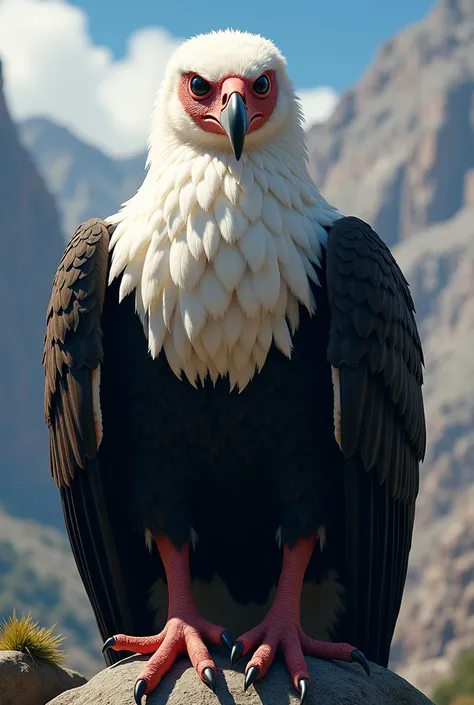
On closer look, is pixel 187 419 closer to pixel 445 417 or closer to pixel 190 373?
pixel 190 373

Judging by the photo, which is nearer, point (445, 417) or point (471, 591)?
point (471, 591)

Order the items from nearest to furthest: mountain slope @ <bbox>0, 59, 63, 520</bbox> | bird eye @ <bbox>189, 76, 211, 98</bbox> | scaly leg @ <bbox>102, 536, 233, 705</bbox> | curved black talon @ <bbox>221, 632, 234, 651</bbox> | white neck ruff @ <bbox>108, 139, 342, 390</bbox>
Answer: scaly leg @ <bbox>102, 536, 233, 705</bbox> → curved black talon @ <bbox>221, 632, 234, 651</bbox> → white neck ruff @ <bbox>108, 139, 342, 390</bbox> → bird eye @ <bbox>189, 76, 211, 98</bbox> → mountain slope @ <bbox>0, 59, 63, 520</bbox>

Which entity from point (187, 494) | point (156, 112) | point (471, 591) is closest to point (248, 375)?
point (187, 494)

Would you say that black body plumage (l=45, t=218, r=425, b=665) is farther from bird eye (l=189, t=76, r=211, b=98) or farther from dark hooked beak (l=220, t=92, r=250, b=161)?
bird eye (l=189, t=76, r=211, b=98)

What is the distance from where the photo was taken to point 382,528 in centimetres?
642

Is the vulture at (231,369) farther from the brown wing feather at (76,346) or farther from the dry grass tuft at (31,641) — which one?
the dry grass tuft at (31,641)

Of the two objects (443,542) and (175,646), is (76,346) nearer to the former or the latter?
(175,646)

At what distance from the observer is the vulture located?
6.05 metres

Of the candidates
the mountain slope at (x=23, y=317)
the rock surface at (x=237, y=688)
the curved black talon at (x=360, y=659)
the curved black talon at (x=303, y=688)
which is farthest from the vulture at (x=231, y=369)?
the mountain slope at (x=23, y=317)

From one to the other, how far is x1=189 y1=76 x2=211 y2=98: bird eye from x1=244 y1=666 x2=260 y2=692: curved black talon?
2.99 meters

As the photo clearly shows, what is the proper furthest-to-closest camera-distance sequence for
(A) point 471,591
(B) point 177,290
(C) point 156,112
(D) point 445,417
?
1. (D) point 445,417
2. (A) point 471,591
3. (C) point 156,112
4. (B) point 177,290

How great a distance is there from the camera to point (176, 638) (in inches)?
232

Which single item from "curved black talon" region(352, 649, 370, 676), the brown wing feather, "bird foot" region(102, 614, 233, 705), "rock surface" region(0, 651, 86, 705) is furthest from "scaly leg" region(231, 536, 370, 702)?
"rock surface" region(0, 651, 86, 705)

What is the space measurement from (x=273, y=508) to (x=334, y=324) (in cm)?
107
